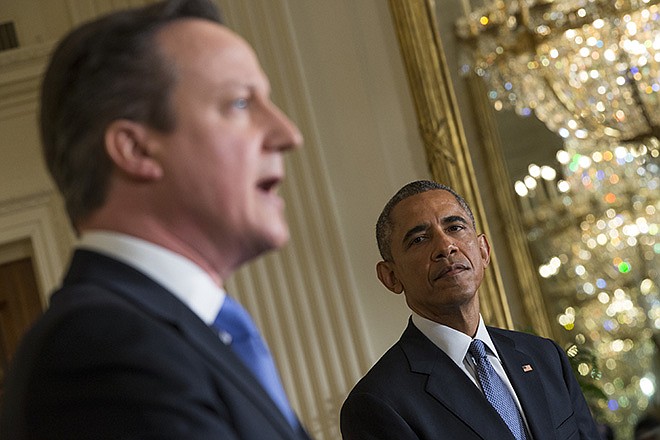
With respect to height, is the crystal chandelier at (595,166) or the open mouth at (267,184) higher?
the open mouth at (267,184)

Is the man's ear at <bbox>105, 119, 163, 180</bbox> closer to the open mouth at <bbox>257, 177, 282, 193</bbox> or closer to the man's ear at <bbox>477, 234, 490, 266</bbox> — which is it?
the open mouth at <bbox>257, 177, 282, 193</bbox>

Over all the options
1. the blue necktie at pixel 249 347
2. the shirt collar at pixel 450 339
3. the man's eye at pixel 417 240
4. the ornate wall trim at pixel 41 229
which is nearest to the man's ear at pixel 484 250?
the man's eye at pixel 417 240

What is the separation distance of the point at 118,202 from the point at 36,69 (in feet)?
14.8

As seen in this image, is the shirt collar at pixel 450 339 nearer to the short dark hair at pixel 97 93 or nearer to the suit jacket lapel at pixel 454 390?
the suit jacket lapel at pixel 454 390

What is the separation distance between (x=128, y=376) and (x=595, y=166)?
4239mm

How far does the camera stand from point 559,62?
4812 mm

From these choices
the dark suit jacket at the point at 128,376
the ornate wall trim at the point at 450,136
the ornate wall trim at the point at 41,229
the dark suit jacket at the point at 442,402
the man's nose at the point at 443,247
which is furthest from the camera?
the ornate wall trim at the point at 41,229

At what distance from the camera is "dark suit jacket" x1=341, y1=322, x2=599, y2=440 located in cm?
296

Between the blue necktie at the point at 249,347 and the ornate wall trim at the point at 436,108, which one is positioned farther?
the ornate wall trim at the point at 436,108

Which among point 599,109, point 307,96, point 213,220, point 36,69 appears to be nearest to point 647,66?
point 599,109

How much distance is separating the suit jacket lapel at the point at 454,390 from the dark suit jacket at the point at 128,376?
74.7 inches

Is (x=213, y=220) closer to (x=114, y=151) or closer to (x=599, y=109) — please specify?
(x=114, y=151)

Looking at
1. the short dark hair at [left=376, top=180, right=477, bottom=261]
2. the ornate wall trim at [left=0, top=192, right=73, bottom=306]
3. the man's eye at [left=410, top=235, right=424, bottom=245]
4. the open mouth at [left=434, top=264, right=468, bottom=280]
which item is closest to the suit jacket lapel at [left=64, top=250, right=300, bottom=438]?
the open mouth at [left=434, top=264, right=468, bottom=280]

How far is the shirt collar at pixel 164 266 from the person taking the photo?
1.18 m
